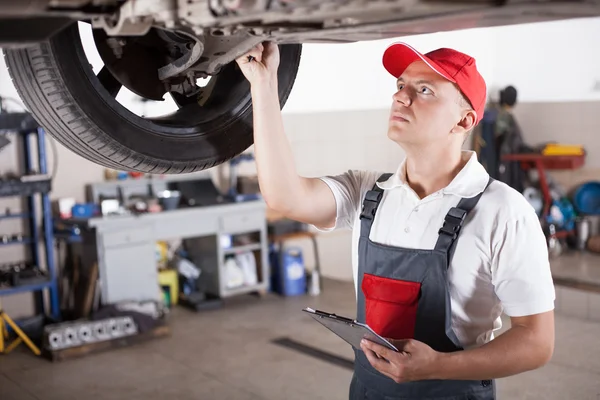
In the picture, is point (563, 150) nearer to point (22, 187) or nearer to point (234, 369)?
point (234, 369)

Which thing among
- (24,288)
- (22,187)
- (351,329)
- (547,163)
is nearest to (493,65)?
(547,163)

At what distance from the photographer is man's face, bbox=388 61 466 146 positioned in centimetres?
182

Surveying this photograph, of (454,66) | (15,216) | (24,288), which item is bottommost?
(24,288)

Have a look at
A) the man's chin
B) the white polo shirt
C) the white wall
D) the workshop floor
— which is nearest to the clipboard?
the white polo shirt

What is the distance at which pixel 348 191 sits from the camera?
2084 millimetres

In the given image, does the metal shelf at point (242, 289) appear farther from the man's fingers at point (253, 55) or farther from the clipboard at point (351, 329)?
the man's fingers at point (253, 55)

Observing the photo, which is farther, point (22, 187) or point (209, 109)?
point (22, 187)

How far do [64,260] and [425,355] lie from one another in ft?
14.6

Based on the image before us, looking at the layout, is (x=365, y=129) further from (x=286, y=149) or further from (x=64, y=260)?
(x=286, y=149)

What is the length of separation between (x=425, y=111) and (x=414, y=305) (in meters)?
0.48

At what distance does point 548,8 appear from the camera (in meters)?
1.24

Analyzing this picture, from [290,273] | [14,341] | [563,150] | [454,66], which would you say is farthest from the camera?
[563,150]

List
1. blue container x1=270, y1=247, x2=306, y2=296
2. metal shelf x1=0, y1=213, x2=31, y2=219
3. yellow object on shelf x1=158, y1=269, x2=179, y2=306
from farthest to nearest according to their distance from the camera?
blue container x1=270, y1=247, x2=306, y2=296 < yellow object on shelf x1=158, y1=269, x2=179, y2=306 < metal shelf x1=0, y1=213, x2=31, y2=219

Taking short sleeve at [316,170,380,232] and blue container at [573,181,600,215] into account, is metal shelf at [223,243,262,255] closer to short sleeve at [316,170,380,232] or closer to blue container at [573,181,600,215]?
blue container at [573,181,600,215]
